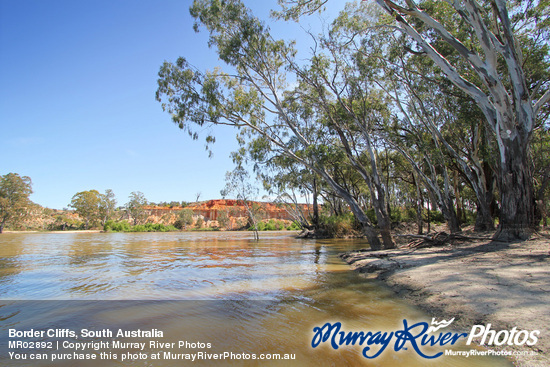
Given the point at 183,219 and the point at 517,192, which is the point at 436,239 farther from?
the point at 183,219

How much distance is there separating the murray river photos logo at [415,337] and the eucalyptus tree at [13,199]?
53.5 metres

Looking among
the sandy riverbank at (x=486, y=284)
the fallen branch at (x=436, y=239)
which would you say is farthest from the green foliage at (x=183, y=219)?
the sandy riverbank at (x=486, y=284)

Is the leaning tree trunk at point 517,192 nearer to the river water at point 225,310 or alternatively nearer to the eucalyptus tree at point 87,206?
the river water at point 225,310

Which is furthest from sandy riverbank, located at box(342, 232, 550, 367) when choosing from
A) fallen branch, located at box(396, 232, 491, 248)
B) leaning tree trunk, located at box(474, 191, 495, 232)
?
leaning tree trunk, located at box(474, 191, 495, 232)

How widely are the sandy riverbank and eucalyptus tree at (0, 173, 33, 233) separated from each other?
5237 centimetres

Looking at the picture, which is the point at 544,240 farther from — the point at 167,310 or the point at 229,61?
the point at 229,61

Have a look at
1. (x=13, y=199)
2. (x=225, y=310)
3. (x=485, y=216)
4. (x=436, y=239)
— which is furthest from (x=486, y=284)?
(x=13, y=199)

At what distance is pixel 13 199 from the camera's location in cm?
3981

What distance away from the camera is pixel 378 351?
294cm

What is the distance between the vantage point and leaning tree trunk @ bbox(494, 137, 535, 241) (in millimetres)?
7910

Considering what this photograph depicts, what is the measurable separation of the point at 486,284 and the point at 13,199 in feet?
184

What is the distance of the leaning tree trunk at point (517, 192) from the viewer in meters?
7.91

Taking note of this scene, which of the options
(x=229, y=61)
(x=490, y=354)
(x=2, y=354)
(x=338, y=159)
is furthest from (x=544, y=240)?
(x=229, y=61)

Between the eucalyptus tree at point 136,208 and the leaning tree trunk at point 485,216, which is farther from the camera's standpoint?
the eucalyptus tree at point 136,208
